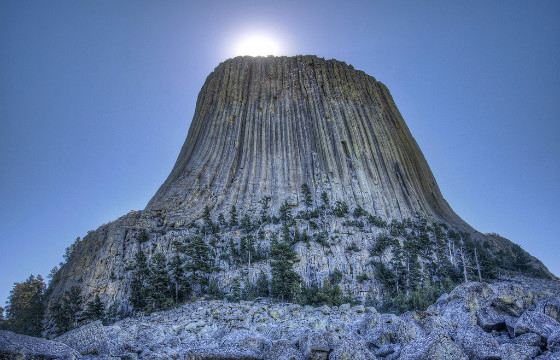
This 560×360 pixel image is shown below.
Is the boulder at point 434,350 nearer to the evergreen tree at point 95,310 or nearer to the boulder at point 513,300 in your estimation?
the boulder at point 513,300

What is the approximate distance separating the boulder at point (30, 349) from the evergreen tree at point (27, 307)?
24692 mm

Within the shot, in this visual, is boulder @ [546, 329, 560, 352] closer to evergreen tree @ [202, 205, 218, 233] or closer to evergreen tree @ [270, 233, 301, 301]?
evergreen tree @ [270, 233, 301, 301]

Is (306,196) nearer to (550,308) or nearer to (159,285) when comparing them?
(159,285)

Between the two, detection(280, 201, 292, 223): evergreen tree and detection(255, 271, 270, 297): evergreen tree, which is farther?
detection(280, 201, 292, 223): evergreen tree

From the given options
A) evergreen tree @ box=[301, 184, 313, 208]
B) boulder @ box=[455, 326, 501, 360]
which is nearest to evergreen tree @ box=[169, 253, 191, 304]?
evergreen tree @ box=[301, 184, 313, 208]

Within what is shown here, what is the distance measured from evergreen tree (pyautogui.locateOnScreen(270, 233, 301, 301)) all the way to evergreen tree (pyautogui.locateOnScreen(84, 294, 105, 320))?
1144 cm

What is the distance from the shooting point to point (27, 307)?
41.1 metres

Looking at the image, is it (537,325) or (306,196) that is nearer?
(537,325)

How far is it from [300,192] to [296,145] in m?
7.31

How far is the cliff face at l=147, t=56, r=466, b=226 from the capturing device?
4488 cm

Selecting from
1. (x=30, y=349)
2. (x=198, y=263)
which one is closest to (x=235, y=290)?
(x=198, y=263)

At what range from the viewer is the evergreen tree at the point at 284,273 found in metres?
30.0

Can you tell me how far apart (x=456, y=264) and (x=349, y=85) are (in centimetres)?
2777

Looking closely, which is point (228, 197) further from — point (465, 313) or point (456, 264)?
point (465, 313)
